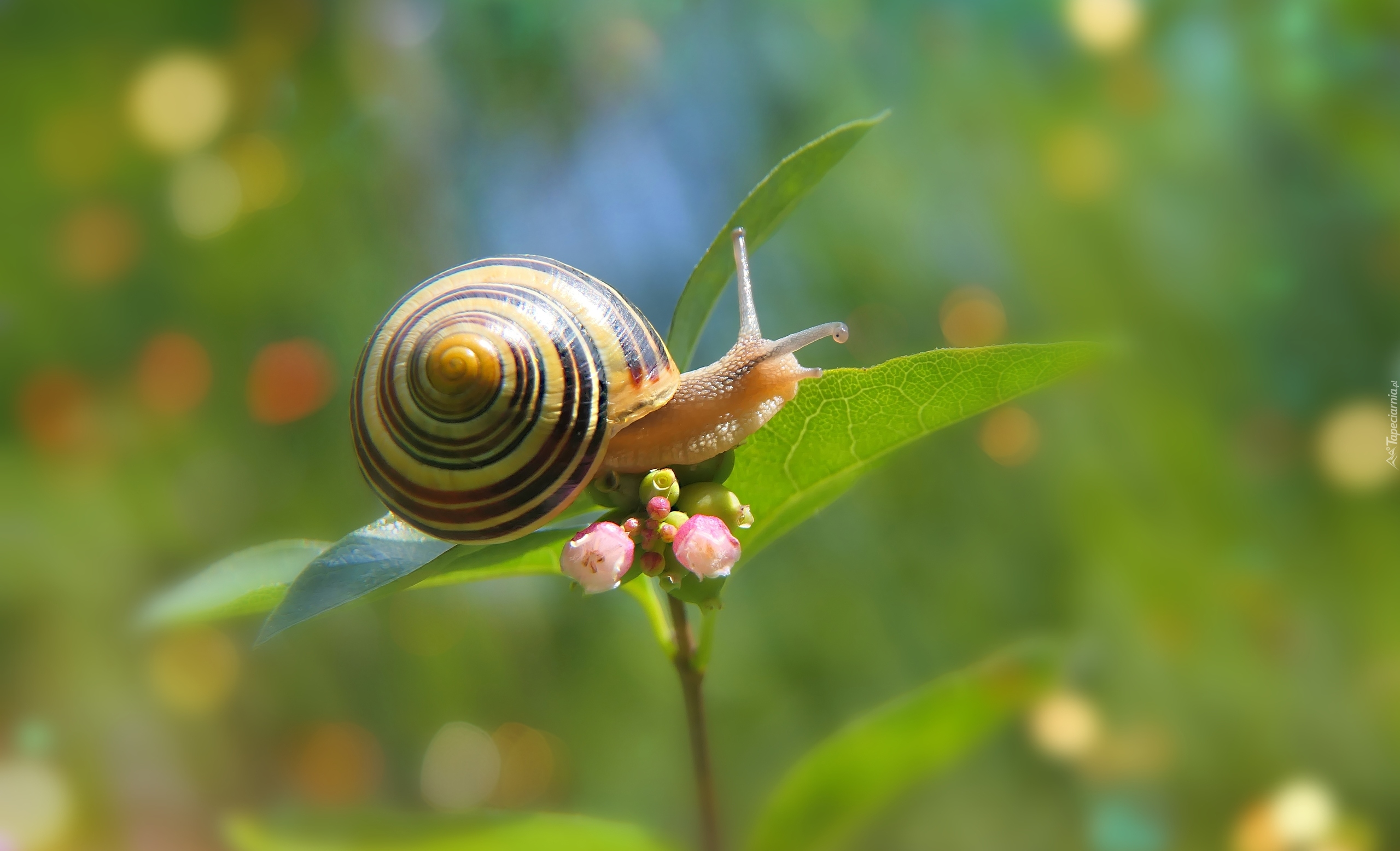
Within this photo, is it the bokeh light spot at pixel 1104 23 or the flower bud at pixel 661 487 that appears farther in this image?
the bokeh light spot at pixel 1104 23

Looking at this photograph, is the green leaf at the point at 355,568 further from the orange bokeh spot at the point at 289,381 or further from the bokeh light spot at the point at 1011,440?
the orange bokeh spot at the point at 289,381

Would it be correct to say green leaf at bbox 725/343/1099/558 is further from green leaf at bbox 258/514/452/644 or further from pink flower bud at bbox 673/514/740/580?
green leaf at bbox 258/514/452/644

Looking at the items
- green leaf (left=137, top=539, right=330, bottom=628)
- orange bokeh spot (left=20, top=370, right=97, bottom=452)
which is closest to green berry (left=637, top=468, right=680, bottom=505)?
green leaf (left=137, top=539, right=330, bottom=628)

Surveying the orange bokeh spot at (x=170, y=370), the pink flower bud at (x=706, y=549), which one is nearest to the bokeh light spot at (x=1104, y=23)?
the pink flower bud at (x=706, y=549)

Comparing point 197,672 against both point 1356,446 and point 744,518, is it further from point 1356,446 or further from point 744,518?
point 1356,446

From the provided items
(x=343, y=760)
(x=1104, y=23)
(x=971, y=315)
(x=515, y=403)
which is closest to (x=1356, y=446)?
(x=971, y=315)
